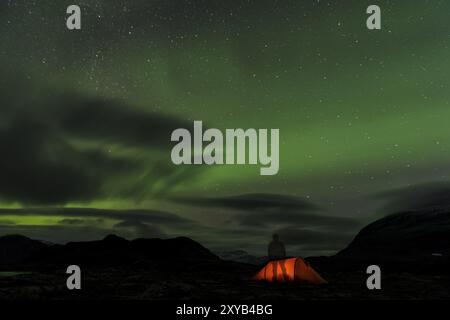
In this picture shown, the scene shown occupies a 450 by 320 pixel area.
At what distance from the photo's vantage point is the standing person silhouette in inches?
724

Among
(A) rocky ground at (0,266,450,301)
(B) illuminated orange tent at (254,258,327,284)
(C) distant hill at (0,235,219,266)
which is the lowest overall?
(C) distant hill at (0,235,219,266)

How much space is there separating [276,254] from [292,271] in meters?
0.82

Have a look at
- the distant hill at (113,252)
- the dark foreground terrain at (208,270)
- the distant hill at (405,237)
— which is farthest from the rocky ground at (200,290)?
the distant hill at (405,237)

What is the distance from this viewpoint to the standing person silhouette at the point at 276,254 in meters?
18.4

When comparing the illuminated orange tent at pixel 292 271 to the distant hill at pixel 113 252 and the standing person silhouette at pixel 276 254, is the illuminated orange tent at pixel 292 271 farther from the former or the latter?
the distant hill at pixel 113 252

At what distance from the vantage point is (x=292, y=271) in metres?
18.3

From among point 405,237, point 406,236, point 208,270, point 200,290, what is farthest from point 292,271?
point 406,236

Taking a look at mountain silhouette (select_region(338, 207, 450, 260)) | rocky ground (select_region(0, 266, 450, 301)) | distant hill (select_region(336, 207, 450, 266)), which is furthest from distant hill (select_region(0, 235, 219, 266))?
rocky ground (select_region(0, 266, 450, 301))

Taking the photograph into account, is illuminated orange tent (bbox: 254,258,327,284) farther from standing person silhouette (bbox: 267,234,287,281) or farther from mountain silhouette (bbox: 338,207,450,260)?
mountain silhouette (bbox: 338,207,450,260)

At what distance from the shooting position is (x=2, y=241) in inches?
3861

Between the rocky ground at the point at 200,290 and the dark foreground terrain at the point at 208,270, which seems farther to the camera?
the dark foreground terrain at the point at 208,270

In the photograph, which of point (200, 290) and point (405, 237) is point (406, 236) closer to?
point (405, 237)

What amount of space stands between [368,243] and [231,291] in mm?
86020
